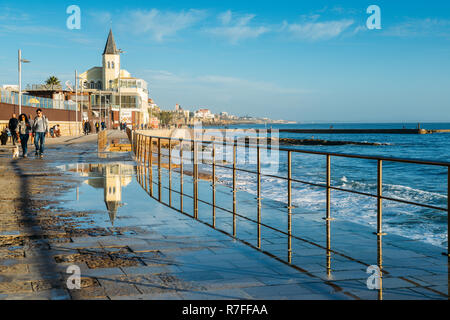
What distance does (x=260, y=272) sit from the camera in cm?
446

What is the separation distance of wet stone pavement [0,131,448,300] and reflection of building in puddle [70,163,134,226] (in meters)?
0.22

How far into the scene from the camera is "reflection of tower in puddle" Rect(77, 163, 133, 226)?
8.37 metres

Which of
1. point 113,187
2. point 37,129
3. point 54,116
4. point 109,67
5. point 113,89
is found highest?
point 109,67

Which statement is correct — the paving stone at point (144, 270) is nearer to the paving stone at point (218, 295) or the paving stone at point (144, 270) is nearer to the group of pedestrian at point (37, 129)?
the paving stone at point (218, 295)

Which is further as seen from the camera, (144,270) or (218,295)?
(144,270)

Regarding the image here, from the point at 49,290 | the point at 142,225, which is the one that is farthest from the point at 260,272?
the point at 142,225

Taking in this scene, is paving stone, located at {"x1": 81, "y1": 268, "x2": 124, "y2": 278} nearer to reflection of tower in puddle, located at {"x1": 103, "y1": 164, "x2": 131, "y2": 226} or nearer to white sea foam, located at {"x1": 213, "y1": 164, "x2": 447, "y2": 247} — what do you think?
reflection of tower in puddle, located at {"x1": 103, "y1": 164, "x2": 131, "y2": 226}

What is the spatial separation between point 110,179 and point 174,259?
7389 mm

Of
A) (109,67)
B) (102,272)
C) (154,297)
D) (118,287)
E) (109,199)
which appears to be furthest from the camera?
(109,67)

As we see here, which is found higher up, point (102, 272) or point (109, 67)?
point (109, 67)

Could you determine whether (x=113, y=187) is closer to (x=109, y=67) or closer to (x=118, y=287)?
(x=118, y=287)

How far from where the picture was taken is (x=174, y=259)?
193 inches

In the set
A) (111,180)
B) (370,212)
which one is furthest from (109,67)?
(370,212)

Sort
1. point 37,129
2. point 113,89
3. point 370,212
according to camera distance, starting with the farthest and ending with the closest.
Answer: point 113,89 → point 37,129 → point 370,212
